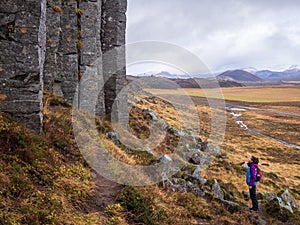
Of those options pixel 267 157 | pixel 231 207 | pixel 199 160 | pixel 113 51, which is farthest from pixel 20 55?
pixel 267 157

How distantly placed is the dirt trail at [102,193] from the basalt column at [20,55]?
3.39 meters

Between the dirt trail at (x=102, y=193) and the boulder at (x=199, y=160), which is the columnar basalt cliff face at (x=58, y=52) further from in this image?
the boulder at (x=199, y=160)

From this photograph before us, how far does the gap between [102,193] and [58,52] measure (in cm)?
1076

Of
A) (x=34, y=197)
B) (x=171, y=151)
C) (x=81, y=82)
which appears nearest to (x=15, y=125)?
(x=34, y=197)

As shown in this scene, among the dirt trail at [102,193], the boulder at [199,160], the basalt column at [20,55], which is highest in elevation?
the basalt column at [20,55]

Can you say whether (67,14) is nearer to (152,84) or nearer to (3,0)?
(3,0)

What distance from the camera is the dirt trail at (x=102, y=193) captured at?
8.09 m

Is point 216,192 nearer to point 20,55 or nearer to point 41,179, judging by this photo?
point 41,179

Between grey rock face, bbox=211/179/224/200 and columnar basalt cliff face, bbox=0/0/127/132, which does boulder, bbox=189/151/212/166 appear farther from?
grey rock face, bbox=211/179/224/200

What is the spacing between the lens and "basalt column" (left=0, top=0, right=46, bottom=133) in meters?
8.73

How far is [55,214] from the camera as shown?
627 centimetres

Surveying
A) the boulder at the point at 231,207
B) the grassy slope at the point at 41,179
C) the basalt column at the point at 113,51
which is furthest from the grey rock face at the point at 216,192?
the basalt column at the point at 113,51

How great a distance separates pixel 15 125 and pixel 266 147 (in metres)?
48.4

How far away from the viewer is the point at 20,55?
8.90 metres
